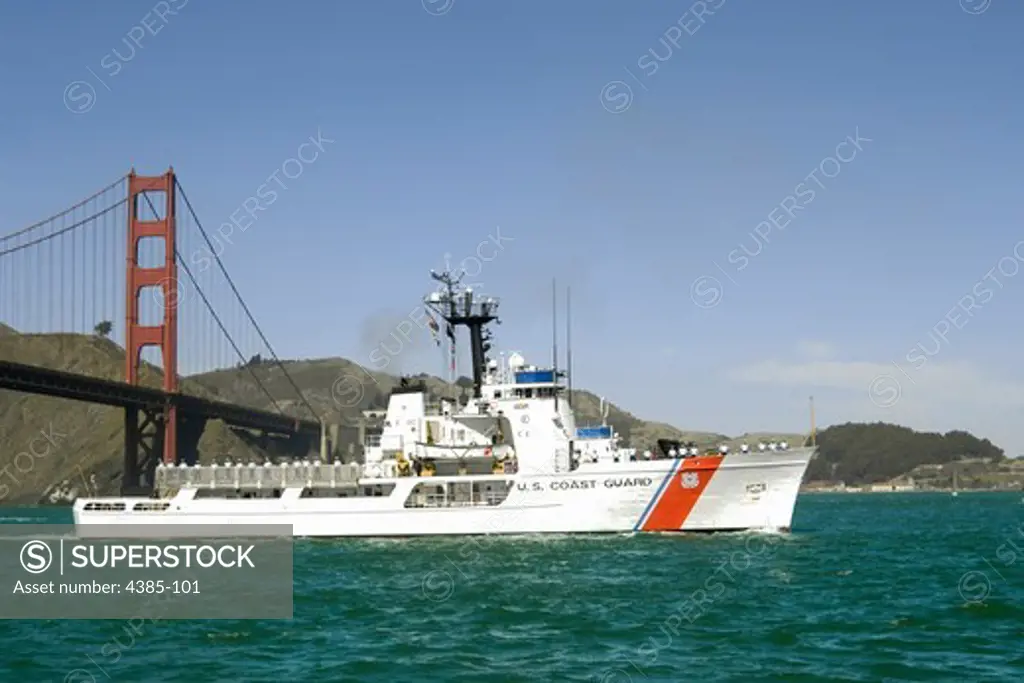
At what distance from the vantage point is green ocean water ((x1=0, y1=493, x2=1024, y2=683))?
18016mm

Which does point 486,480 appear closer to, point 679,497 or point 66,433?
point 679,497

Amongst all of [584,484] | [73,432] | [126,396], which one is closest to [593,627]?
[584,484]

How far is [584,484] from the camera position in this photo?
40.9 metres

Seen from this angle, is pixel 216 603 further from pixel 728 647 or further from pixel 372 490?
pixel 372 490

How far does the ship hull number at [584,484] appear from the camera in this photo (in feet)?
132

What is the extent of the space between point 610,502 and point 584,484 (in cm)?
111

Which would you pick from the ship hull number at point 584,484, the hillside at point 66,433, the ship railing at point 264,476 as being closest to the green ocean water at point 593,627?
the ship hull number at point 584,484

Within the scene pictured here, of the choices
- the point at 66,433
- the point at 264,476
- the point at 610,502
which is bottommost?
the point at 610,502

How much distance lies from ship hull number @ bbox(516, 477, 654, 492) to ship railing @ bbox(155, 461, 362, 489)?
7.30 metres

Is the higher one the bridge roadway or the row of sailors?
the bridge roadway

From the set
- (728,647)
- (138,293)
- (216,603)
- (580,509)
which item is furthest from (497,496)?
(138,293)

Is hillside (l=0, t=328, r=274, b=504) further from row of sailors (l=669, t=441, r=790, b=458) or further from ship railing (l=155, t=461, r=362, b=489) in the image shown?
row of sailors (l=669, t=441, r=790, b=458)

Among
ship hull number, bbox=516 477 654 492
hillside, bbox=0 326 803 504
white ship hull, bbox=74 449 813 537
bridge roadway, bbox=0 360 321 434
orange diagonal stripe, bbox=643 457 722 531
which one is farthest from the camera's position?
hillside, bbox=0 326 803 504

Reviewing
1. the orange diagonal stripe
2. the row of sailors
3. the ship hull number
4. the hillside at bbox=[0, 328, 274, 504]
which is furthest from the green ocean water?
the hillside at bbox=[0, 328, 274, 504]
